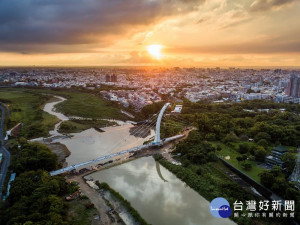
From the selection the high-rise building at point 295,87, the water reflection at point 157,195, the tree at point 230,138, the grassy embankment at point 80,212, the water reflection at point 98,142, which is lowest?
the water reflection at point 157,195

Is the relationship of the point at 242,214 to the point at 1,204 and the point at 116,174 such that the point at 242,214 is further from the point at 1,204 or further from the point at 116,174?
the point at 1,204

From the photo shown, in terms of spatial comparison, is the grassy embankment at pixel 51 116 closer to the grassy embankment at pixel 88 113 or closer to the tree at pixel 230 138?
the grassy embankment at pixel 88 113

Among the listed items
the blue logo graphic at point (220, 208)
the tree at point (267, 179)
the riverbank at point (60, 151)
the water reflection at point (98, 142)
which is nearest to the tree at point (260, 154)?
the tree at point (267, 179)

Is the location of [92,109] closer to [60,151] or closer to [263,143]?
[60,151]

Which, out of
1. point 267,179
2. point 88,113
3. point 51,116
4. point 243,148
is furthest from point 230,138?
point 51,116

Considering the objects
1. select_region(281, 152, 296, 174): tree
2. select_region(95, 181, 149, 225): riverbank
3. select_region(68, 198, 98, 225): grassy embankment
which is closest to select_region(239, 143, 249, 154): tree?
select_region(281, 152, 296, 174): tree

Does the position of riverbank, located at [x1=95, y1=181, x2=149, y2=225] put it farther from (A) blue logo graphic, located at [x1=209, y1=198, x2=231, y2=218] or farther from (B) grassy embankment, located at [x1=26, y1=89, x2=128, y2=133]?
(B) grassy embankment, located at [x1=26, y1=89, x2=128, y2=133]
